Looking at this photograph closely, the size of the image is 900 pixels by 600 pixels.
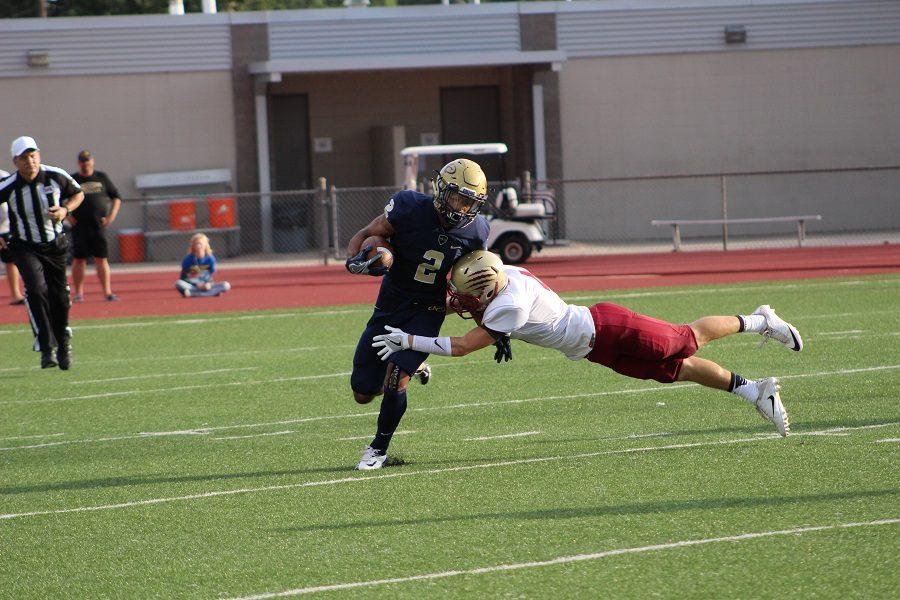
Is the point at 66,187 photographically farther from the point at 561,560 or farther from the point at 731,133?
the point at 731,133

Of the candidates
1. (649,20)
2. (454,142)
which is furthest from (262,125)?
(649,20)

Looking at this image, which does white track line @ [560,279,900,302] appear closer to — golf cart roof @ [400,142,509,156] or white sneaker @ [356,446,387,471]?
golf cart roof @ [400,142,509,156]

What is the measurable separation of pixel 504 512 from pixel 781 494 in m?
1.30

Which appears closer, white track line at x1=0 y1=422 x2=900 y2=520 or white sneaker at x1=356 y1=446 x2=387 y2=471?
white track line at x1=0 y1=422 x2=900 y2=520

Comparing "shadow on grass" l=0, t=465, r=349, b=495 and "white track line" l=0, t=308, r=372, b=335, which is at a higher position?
"white track line" l=0, t=308, r=372, b=335

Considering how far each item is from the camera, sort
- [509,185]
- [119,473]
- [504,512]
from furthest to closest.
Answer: [509,185], [119,473], [504,512]

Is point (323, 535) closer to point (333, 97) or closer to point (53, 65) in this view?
point (53, 65)

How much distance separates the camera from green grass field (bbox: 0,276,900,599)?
477cm

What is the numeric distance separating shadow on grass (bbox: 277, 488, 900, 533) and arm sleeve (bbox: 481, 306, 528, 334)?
3.48 ft

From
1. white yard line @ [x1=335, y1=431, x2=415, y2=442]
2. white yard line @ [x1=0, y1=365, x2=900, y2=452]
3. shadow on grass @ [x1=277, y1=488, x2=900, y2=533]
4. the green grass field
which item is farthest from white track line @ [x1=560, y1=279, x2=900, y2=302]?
shadow on grass @ [x1=277, y1=488, x2=900, y2=533]

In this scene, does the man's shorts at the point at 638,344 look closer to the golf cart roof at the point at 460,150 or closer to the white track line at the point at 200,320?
the white track line at the point at 200,320

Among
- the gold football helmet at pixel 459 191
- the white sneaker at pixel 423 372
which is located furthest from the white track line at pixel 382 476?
the gold football helmet at pixel 459 191

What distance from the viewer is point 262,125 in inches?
1006

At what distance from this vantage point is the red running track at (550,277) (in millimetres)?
16469
